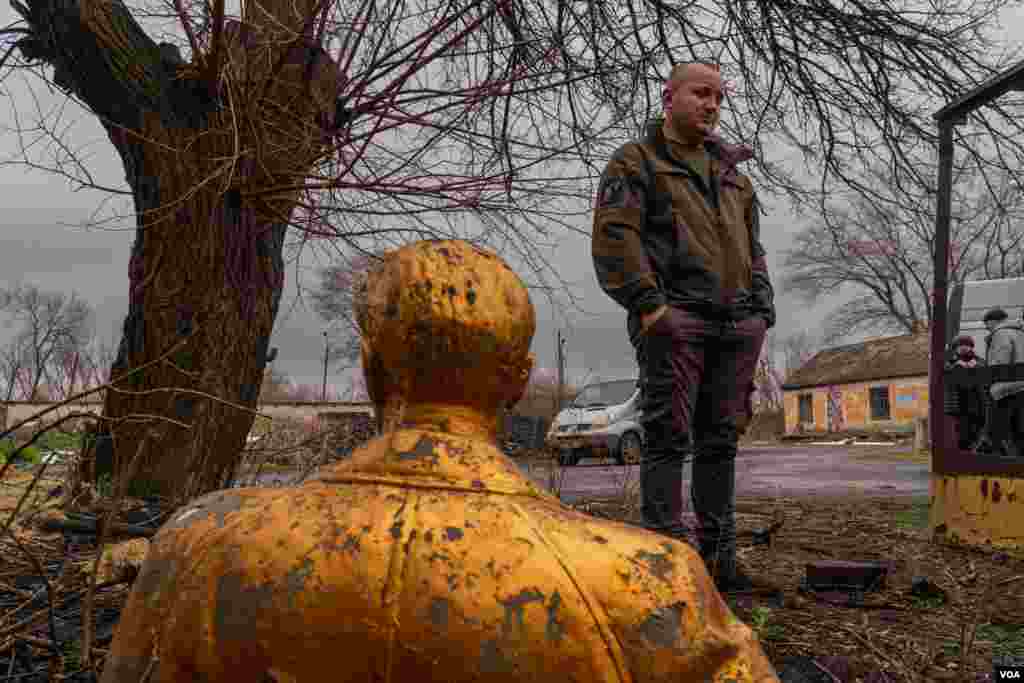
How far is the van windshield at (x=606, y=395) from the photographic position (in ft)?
48.2

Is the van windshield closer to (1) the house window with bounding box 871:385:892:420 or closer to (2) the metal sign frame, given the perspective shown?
(2) the metal sign frame

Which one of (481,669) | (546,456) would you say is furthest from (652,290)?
(481,669)

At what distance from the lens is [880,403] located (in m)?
36.8

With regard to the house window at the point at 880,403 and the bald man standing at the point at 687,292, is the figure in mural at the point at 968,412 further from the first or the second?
the house window at the point at 880,403

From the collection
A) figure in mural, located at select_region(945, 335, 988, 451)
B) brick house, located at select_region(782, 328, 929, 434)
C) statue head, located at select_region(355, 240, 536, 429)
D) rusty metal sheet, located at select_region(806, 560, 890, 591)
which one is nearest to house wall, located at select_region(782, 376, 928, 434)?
brick house, located at select_region(782, 328, 929, 434)

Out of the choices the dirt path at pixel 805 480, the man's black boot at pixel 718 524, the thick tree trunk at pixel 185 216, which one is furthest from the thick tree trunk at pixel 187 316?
the man's black boot at pixel 718 524

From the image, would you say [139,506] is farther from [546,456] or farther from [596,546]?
[596,546]

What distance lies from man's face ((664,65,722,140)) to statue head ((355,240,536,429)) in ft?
7.70

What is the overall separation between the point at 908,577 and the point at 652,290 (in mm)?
1961

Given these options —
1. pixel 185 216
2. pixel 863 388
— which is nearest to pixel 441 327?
pixel 185 216

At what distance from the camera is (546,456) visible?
15.3 ft

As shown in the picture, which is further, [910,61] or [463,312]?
[910,61]

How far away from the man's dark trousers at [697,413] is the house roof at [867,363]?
34.8m

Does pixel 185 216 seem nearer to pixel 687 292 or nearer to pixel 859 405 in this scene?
pixel 687 292
